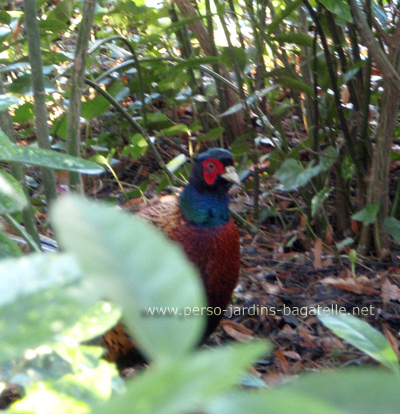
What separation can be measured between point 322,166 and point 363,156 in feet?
0.82

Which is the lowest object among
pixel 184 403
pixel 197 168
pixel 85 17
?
pixel 197 168

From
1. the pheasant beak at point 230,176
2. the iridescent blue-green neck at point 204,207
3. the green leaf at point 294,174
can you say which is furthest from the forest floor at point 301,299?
the pheasant beak at point 230,176

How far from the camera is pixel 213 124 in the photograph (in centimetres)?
447

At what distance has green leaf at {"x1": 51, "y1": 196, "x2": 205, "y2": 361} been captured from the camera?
0.29m

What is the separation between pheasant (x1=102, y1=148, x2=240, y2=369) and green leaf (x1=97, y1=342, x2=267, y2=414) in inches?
91.6

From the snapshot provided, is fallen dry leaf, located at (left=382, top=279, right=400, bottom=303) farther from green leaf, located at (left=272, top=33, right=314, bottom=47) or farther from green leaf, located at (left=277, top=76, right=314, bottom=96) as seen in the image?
green leaf, located at (left=272, top=33, right=314, bottom=47)

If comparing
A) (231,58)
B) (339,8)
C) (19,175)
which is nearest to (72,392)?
(19,175)

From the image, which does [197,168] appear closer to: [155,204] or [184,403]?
[155,204]


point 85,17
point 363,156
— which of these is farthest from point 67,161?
point 363,156

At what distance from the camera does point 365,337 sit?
2.22 feet

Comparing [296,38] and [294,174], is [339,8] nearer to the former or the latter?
[296,38]

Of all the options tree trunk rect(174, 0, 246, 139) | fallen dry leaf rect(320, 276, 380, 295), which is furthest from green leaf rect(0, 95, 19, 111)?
tree trunk rect(174, 0, 246, 139)

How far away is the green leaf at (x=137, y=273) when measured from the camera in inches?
11.5

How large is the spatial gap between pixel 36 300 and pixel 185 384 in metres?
0.10
